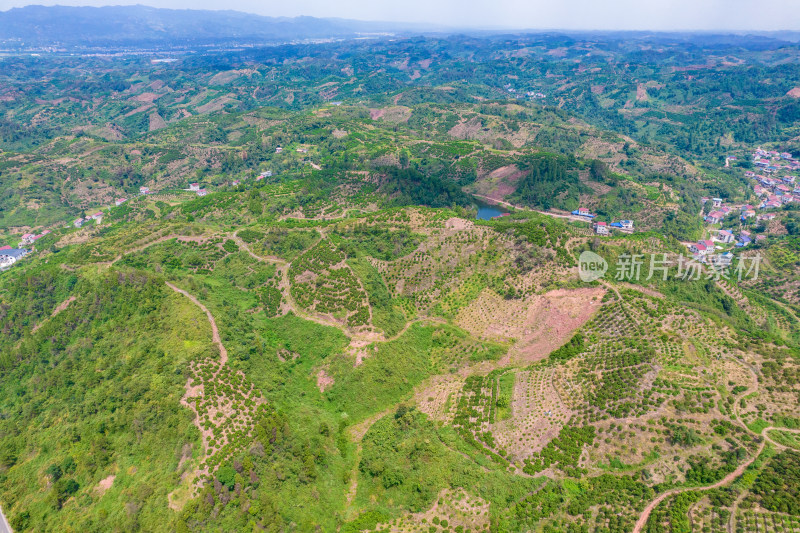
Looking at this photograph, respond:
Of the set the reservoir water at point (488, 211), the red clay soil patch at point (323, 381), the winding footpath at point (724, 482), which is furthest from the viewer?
the reservoir water at point (488, 211)

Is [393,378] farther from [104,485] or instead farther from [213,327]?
[104,485]

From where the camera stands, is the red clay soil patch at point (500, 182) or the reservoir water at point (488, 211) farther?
the red clay soil patch at point (500, 182)

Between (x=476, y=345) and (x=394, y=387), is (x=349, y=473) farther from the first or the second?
(x=476, y=345)

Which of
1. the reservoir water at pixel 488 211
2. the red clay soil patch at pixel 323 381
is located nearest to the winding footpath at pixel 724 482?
the red clay soil patch at pixel 323 381

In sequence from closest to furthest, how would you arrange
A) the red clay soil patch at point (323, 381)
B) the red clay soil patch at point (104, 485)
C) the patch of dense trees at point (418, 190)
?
the red clay soil patch at point (104, 485)
the red clay soil patch at point (323, 381)
the patch of dense trees at point (418, 190)

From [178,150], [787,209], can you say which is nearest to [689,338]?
[787,209]

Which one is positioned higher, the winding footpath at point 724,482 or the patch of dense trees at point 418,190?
the patch of dense trees at point 418,190

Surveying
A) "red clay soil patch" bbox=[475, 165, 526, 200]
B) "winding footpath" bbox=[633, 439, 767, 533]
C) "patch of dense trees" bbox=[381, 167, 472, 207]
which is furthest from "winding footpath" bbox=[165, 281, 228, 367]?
"red clay soil patch" bbox=[475, 165, 526, 200]

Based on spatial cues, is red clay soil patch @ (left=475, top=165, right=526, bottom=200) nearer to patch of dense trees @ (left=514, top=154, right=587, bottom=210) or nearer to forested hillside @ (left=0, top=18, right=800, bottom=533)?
patch of dense trees @ (left=514, top=154, right=587, bottom=210)

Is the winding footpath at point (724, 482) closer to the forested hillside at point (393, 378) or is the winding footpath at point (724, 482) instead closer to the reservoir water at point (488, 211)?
the forested hillside at point (393, 378)

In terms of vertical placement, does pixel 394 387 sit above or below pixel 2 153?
below

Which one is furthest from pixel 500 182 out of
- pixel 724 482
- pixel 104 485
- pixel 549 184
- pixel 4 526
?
pixel 4 526
